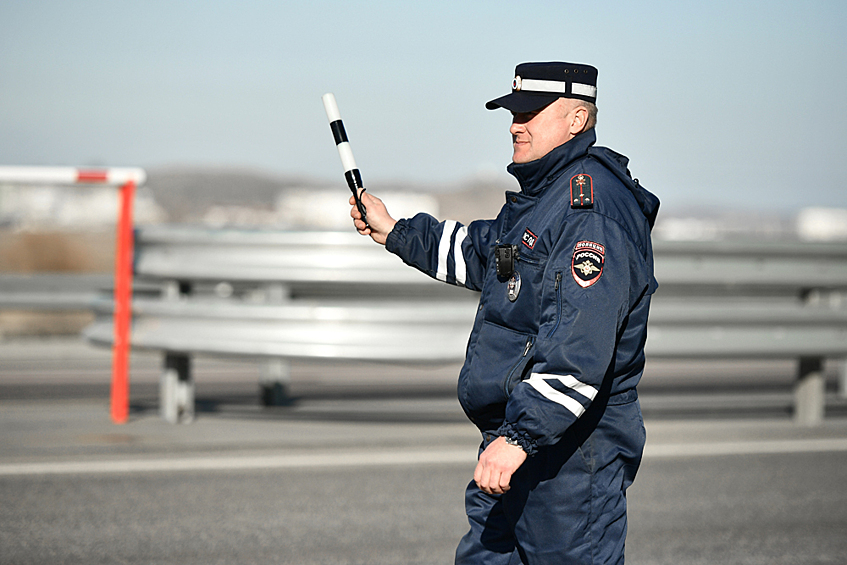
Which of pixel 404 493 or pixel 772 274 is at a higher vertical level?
pixel 772 274

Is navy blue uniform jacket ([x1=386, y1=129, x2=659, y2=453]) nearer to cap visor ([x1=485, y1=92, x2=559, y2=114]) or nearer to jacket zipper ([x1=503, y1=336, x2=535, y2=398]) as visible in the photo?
jacket zipper ([x1=503, y1=336, x2=535, y2=398])

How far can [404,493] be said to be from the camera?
4.62 metres

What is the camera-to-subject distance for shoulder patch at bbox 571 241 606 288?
2.41 metres

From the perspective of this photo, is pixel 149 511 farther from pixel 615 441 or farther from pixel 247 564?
pixel 615 441

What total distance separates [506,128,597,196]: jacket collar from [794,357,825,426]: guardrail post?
411 cm

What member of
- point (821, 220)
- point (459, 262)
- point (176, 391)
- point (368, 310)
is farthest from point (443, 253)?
point (821, 220)

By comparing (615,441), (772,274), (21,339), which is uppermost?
(772,274)

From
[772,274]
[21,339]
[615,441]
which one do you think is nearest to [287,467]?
[615,441]

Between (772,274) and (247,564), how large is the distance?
3.77m

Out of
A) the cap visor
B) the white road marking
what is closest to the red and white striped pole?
the white road marking

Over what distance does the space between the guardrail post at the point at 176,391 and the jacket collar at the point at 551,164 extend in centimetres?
371

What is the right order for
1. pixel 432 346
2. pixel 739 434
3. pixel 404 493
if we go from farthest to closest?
pixel 739 434 → pixel 432 346 → pixel 404 493

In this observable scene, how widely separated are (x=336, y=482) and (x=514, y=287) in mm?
2480

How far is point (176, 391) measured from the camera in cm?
600
